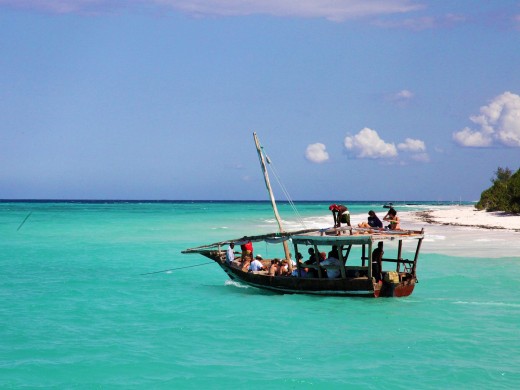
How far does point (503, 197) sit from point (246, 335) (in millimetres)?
55191

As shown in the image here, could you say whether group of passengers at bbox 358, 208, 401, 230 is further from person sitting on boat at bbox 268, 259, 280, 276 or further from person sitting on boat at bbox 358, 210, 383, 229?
person sitting on boat at bbox 268, 259, 280, 276

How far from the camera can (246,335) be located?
1506 cm

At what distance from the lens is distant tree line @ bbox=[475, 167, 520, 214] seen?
59000mm

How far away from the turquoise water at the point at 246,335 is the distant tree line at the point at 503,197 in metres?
36.5

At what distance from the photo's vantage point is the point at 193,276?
2595 cm

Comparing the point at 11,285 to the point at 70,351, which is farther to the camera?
the point at 11,285

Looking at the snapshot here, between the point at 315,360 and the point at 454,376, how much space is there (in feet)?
8.75

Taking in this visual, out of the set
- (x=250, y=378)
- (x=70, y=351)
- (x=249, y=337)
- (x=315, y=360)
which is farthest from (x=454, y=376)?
(x=70, y=351)

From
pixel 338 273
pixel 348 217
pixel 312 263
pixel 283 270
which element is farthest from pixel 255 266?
pixel 348 217

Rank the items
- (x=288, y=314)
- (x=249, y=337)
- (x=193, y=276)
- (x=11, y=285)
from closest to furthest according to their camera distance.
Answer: (x=249, y=337) < (x=288, y=314) < (x=11, y=285) < (x=193, y=276)

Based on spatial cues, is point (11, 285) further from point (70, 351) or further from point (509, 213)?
point (509, 213)

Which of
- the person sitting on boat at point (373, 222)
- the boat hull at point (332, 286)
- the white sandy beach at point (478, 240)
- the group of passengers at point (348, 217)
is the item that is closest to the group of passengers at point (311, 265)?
the boat hull at point (332, 286)

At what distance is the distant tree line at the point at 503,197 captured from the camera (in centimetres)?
5900

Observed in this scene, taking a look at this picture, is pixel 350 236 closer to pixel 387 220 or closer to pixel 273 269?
pixel 387 220
